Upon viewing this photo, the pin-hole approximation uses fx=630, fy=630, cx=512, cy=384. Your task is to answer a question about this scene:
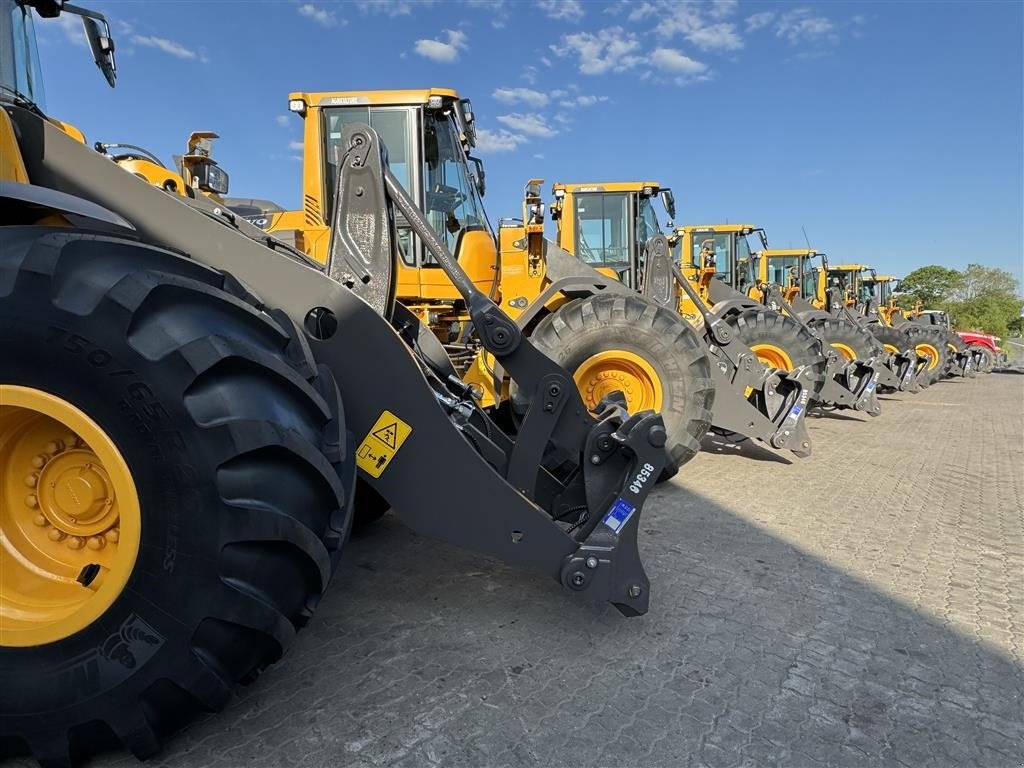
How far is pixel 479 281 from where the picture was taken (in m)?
5.88

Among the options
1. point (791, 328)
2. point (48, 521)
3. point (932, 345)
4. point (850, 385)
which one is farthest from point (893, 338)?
point (48, 521)

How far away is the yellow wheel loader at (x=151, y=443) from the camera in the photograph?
1629mm

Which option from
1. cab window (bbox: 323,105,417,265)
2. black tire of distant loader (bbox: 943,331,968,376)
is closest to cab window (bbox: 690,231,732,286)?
black tire of distant loader (bbox: 943,331,968,376)

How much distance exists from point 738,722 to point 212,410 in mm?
1886

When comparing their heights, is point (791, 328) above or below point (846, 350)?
above

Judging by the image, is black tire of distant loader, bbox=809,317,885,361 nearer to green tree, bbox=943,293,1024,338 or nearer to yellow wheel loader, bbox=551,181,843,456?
yellow wheel loader, bbox=551,181,843,456

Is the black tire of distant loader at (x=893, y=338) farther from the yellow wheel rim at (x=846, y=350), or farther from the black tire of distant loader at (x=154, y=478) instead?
the black tire of distant loader at (x=154, y=478)

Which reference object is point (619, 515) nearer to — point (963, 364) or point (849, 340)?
point (849, 340)

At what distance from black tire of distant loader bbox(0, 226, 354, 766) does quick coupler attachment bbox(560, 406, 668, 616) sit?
44.7 inches

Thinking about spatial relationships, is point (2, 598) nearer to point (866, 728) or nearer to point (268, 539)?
point (268, 539)

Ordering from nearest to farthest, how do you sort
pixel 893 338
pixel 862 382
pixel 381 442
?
pixel 381 442, pixel 862 382, pixel 893 338

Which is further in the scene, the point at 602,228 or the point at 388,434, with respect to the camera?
the point at 602,228

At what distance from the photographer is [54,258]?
162 centimetres

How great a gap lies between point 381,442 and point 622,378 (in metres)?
3.12
